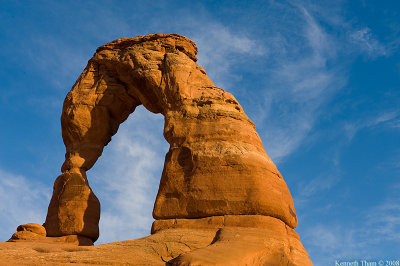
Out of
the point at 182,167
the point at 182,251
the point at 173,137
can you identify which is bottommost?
the point at 182,251

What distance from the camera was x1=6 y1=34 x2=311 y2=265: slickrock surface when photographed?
9656mm

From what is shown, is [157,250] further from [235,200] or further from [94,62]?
[94,62]

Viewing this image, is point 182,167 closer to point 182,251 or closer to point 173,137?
point 173,137

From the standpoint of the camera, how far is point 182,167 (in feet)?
38.1

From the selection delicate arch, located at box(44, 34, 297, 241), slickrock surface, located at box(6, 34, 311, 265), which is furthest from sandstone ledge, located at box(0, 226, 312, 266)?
delicate arch, located at box(44, 34, 297, 241)

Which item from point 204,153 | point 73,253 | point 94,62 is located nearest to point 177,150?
point 204,153

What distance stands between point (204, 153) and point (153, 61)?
452 cm

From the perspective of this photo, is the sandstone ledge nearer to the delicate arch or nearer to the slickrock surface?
the slickrock surface

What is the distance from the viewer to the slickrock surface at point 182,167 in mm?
9656

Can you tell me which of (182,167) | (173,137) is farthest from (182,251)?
(173,137)

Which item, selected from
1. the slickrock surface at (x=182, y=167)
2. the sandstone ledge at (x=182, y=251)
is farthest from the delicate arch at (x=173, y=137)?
the sandstone ledge at (x=182, y=251)

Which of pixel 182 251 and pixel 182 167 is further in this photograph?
pixel 182 167

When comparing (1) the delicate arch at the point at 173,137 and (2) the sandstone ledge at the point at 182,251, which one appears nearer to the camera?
(2) the sandstone ledge at the point at 182,251

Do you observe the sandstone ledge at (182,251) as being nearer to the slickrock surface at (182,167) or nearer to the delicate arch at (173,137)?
the slickrock surface at (182,167)
